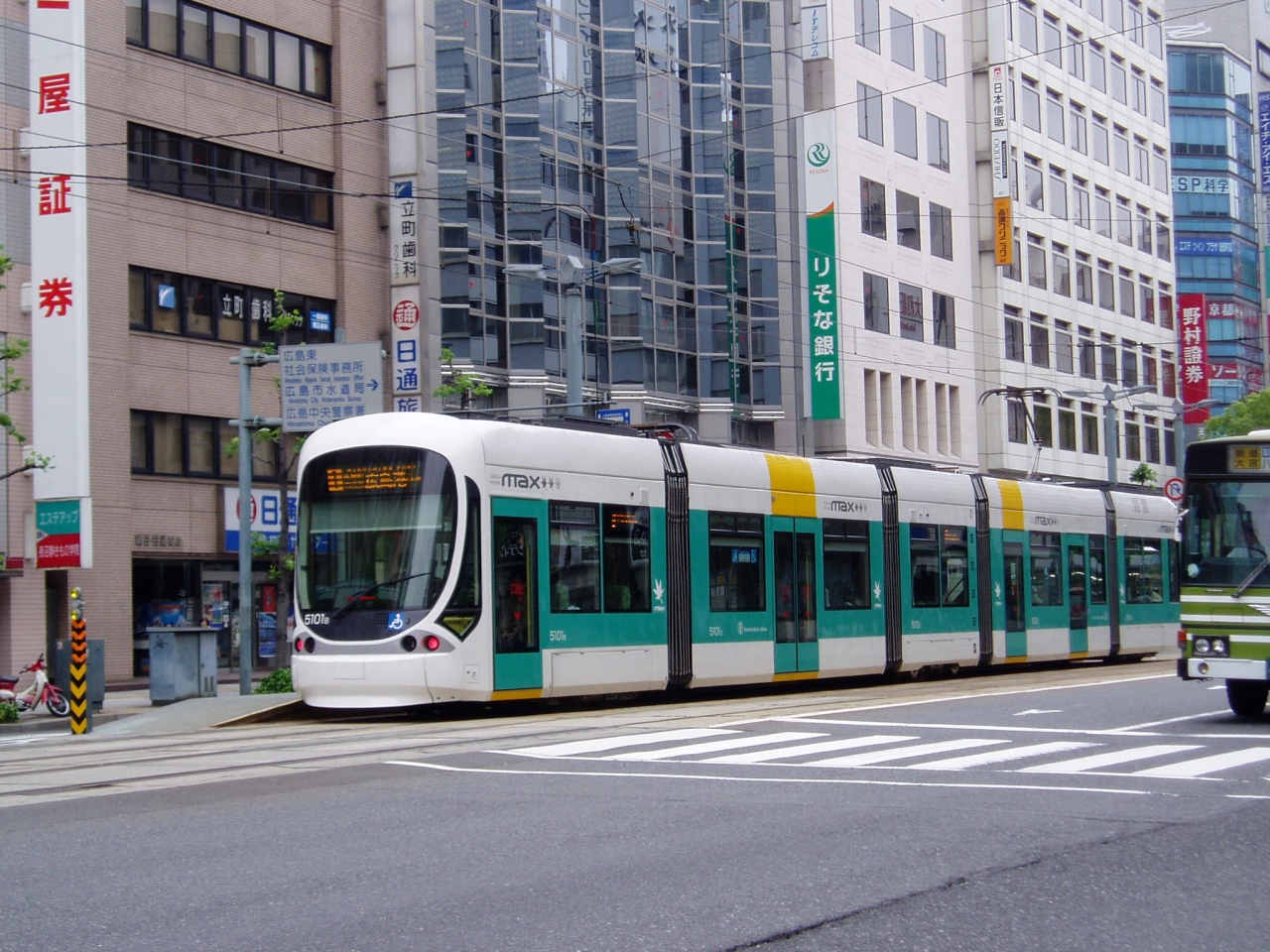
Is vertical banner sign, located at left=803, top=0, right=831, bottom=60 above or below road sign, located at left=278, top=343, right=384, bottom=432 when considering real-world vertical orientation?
above

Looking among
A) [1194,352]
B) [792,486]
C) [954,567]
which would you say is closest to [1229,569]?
[792,486]

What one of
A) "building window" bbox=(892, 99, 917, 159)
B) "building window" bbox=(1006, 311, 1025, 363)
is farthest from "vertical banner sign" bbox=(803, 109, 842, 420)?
"building window" bbox=(1006, 311, 1025, 363)

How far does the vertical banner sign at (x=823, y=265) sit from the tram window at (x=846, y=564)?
25.2 metres

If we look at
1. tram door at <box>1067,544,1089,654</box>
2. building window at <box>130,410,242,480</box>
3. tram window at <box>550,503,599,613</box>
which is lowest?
tram door at <box>1067,544,1089,654</box>

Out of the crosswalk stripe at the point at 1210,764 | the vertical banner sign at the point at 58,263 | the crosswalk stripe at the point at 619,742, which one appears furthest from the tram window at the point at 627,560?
the vertical banner sign at the point at 58,263

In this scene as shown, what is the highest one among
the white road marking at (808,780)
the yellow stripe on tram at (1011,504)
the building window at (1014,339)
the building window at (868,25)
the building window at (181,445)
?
the building window at (868,25)

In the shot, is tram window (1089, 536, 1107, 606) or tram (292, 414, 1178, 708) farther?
tram window (1089, 536, 1107, 606)

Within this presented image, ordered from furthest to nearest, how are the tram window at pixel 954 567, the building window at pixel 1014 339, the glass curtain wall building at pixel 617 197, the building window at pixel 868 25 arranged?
the building window at pixel 1014 339
the building window at pixel 868 25
the glass curtain wall building at pixel 617 197
the tram window at pixel 954 567

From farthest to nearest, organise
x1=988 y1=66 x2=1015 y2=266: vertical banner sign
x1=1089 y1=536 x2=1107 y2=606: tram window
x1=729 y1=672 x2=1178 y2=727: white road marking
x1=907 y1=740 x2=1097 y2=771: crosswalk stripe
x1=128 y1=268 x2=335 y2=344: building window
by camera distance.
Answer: x1=988 y1=66 x2=1015 y2=266: vertical banner sign, x1=128 y1=268 x2=335 y2=344: building window, x1=1089 y1=536 x2=1107 y2=606: tram window, x1=729 y1=672 x2=1178 y2=727: white road marking, x1=907 y1=740 x2=1097 y2=771: crosswalk stripe

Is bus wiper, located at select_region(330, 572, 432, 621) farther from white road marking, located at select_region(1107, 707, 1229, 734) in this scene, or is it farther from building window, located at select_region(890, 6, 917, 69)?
building window, located at select_region(890, 6, 917, 69)

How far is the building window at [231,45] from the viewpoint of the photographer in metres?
32.8

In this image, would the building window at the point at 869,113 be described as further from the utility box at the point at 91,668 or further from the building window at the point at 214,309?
the utility box at the point at 91,668

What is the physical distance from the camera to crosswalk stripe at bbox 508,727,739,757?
42.7 feet

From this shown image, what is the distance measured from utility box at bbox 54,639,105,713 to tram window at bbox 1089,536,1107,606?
670 inches
